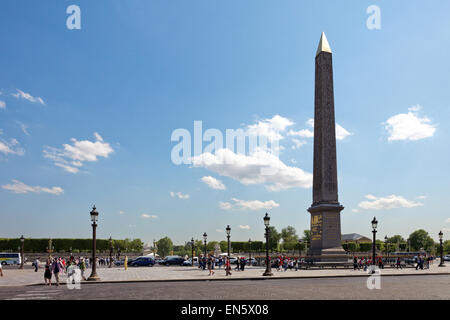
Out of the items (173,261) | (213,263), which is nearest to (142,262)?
(173,261)

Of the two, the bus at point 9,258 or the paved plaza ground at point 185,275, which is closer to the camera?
the paved plaza ground at point 185,275

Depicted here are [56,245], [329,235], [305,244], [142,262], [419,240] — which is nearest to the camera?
[329,235]

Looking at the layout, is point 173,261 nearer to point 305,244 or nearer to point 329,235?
point 329,235

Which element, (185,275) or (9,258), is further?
(9,258)

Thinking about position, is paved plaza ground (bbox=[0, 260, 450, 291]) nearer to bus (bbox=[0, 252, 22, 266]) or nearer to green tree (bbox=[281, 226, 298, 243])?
bus (bbox=[0, 252, 22, 266])

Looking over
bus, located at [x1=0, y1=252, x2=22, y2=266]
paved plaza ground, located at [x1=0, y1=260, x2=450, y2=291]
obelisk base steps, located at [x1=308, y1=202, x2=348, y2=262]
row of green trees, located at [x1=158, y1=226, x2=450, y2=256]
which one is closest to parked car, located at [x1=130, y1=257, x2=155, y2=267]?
paved plaza ground, located at [x1=0, y1=260, x2=450, y2=291]

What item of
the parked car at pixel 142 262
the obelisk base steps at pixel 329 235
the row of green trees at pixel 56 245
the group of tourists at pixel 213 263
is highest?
the obelisk base steps at pixel 329 235

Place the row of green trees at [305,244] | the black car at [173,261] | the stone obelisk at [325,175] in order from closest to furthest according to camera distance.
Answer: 1. the stone obelisk at [325,175]
2. the black car at [173,261]
3. the row of green trees at [305,244]

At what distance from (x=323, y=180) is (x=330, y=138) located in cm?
431

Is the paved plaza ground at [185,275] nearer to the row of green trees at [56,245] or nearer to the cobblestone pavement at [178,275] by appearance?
the cobblestone pavement at [178,275]

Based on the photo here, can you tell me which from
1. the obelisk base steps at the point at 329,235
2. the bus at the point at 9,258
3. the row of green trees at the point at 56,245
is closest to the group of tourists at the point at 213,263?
the obelisk base steps at the point at 329,235

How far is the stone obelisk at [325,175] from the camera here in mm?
40750

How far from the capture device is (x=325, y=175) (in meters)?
41.5
